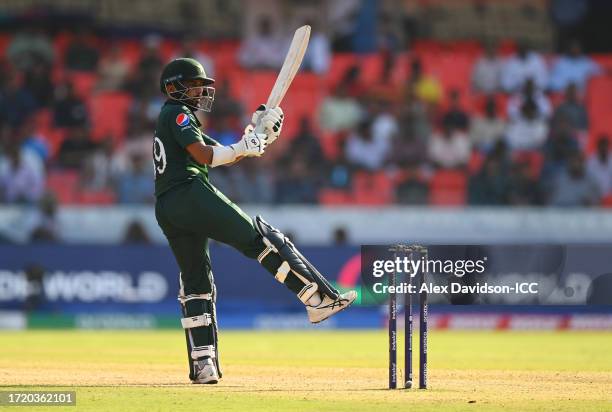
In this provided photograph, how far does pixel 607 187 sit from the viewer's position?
17766 mm

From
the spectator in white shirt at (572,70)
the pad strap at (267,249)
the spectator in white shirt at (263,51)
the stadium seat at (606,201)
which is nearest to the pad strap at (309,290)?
the pad strap at (267,249)

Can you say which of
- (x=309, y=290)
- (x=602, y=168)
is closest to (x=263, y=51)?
(x=602, y=168)

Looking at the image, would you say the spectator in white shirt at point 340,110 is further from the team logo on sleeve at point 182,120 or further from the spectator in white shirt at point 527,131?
the team logo on sleeve at point 182,120

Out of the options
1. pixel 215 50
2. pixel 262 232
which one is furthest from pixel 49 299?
pixel 262 232

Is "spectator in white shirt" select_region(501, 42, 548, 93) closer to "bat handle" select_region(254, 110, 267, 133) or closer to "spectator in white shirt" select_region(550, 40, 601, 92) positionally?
"spectator in white shirt" select_region(550, 40, 601, 92)

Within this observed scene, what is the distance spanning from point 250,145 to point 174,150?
49 centimetres

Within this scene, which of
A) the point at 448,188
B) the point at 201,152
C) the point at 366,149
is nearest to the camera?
the point at 201,152

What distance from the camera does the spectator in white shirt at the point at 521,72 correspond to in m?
19.3

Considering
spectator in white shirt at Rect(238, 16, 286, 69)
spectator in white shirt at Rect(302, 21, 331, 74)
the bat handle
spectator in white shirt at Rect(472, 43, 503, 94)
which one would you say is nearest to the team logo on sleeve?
the bat handle

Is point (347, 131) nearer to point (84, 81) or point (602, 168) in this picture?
point (602, 168)

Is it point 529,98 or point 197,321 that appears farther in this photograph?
point 529,98

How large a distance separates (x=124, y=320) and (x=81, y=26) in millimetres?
6466

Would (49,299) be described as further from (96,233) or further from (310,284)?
(310,284)

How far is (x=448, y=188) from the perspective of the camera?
58.2 ft
